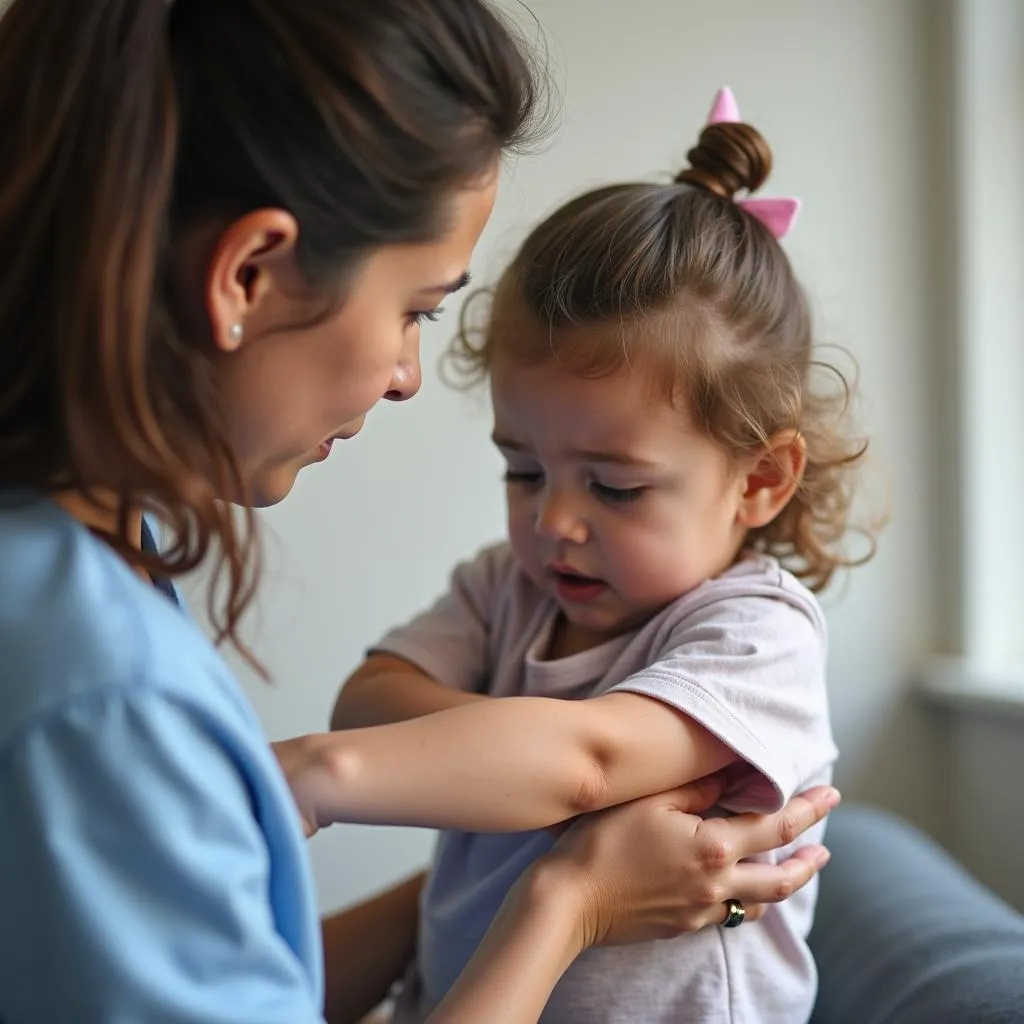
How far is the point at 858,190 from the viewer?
1619 mm

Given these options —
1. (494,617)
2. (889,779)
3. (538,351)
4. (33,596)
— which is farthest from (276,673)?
(33,596)

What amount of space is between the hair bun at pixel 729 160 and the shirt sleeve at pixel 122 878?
700 millimetres

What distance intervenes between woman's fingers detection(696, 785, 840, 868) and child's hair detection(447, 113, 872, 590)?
283 millimetres

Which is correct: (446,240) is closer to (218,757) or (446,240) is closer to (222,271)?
(222,271)

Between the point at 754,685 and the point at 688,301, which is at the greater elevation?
the point at 688,301

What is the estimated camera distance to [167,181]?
0.61 metres

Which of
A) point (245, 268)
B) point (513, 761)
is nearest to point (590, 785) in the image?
point (513, 761)

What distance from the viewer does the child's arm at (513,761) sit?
0.74m

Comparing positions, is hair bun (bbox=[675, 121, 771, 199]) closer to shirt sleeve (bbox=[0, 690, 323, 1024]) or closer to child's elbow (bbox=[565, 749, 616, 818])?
child's elbow (bbox=[565, 749, 616, 818])

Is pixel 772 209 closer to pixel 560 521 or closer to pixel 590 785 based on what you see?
pixel 560 521

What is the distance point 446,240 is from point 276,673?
917mm

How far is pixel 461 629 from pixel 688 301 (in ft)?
1.20

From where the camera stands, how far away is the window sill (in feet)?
4.92

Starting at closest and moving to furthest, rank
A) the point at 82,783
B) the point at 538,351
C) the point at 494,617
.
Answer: the point at 82,783 < the point at 538,351 < the point at 494,617
